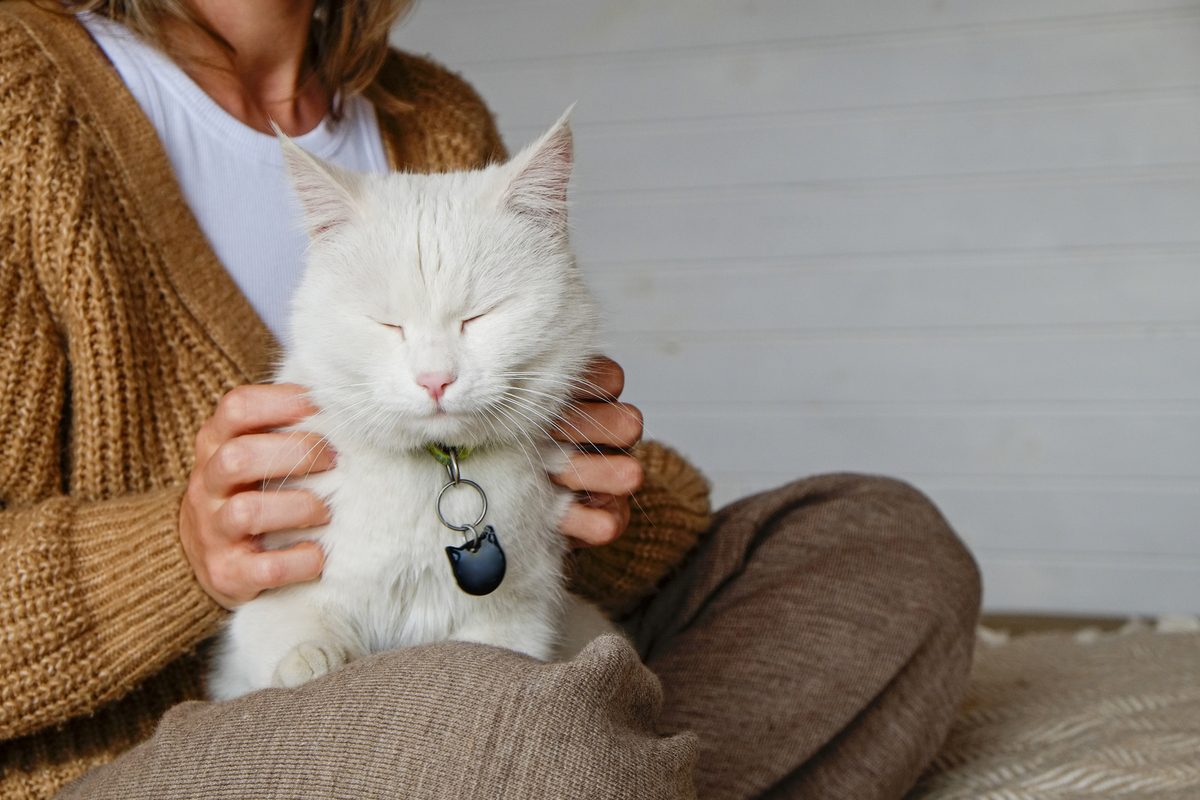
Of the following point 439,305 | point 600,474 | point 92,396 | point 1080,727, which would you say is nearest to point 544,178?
point 439,305

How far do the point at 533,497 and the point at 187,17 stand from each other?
2.29ft

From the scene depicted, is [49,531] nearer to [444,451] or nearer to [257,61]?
[444,451]

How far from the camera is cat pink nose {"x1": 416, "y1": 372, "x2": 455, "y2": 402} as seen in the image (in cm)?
76

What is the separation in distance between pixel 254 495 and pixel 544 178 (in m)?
0.35

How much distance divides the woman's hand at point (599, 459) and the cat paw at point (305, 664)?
0.22m

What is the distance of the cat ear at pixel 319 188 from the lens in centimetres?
82

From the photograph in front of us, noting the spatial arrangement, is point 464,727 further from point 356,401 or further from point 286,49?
point 286,49

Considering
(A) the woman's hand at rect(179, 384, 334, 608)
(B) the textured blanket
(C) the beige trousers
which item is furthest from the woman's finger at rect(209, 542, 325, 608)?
(B) the textured blanket

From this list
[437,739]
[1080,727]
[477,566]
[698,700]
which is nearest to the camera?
[437,739]

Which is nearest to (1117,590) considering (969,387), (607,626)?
(969,387)

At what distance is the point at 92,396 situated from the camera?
1.00 meters

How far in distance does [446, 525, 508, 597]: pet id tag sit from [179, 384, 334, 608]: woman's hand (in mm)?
121

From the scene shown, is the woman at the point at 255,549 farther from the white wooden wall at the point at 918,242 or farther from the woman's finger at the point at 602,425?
the white wooden wall at the point at 918,242

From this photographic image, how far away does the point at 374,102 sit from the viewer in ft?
4.38
